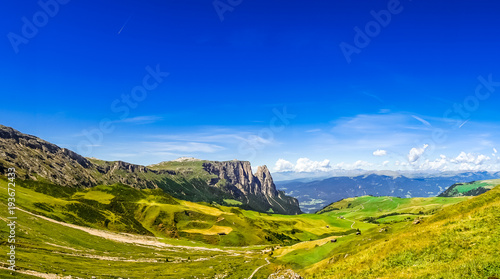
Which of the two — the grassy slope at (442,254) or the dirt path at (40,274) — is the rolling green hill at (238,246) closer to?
the grassy slope at (442,254)

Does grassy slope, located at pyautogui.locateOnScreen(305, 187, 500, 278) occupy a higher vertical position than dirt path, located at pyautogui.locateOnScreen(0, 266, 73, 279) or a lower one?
higher

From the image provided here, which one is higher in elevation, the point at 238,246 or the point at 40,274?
the point at 40,274

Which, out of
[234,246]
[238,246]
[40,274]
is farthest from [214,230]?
[40,274]

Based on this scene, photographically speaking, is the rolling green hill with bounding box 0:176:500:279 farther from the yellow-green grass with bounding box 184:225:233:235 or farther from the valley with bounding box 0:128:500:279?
the yellow-green grass with bounding box 184:225:233:235

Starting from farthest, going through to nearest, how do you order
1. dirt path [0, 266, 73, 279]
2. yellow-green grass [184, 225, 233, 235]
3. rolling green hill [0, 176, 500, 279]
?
yellow-green grass [184, 225, 233, 235] < dirt path [0, 266, 73, 279] < rolling green hill [0, 176, 500, 279]

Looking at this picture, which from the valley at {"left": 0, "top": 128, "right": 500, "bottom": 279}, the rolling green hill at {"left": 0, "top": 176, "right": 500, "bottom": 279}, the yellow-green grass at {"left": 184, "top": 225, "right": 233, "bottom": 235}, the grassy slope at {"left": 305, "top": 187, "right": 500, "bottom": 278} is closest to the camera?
the grassy slope at {"left": 305, "top": 187, "right": 500, "bottom": 278}

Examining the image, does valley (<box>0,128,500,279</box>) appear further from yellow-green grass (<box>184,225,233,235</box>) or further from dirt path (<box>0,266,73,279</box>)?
yellow-green grass (<box>184,225,233,235</box>)

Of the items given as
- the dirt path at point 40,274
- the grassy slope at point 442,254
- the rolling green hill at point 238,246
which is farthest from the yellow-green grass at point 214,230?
the grassy slope at point 442,254

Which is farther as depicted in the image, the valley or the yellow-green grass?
the yellow-green grass

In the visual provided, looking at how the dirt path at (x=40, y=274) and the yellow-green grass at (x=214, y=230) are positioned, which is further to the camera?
the yellow-green grass at (x=214, y=230)

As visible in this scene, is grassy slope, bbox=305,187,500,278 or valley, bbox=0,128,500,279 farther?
valley, bbox=0,128,500,279

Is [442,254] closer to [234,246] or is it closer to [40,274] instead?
[40,274]

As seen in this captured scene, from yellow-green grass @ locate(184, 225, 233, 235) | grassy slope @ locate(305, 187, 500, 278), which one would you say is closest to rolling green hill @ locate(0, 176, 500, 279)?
grassy slope @ locate(305, 187, 500, 278)

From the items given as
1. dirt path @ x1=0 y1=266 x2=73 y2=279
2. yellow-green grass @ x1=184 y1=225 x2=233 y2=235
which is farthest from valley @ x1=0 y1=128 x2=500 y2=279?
yellow-green grass @ x1=184 y1=225 x2=233 y2=235
